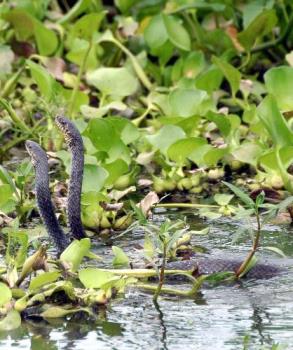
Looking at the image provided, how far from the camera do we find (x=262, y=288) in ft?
14.1

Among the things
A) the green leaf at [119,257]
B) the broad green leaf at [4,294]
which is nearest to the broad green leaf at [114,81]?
the green leaf at [119,257]

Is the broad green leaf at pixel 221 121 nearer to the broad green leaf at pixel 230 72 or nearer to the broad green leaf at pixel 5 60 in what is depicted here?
the broad green leaf at pixel 230 72

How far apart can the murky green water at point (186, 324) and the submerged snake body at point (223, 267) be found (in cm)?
5

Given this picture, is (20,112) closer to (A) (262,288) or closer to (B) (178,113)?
(B) (178,113)

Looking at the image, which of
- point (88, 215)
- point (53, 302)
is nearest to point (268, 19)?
point (88, 215)

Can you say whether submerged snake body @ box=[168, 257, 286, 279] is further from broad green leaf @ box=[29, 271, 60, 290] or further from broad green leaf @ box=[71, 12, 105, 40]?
broad green leaf @ box=[71, 12, 105, 40]

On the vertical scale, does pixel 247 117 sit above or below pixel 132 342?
below

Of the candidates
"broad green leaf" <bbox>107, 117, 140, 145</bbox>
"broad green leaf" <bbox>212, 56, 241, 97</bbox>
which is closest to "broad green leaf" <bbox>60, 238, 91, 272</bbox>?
"broad green leaf" <bbox>107, 117, 140, 145</bbox>

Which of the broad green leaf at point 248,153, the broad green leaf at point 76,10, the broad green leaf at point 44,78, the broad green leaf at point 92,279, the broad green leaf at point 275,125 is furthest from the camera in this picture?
the broad green leaf at point 76,10

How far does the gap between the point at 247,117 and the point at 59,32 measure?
164 cm

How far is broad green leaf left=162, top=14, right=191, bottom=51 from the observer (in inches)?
263

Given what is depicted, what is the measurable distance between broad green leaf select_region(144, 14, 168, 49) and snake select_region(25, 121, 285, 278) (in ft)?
6.81

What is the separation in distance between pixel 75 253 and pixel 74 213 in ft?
1.80

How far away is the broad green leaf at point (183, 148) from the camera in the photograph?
5434 millimetres
